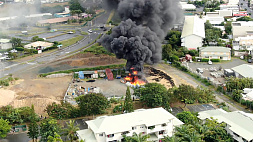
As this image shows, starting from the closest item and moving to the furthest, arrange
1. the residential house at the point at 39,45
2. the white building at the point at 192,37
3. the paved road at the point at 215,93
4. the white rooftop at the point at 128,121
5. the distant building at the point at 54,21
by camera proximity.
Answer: the white rooftop at the point at 128,121, the paved road at the point at 215,93, the white building at the point at 192,37, the residential house at the point at 39,45, the distant building at the point at 54,21

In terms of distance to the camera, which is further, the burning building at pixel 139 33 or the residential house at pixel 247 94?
the burning building at pixel 139 33

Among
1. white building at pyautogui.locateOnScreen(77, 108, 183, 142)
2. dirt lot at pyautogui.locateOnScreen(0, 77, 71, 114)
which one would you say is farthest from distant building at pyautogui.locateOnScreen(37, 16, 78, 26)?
white building at pyautogui.locateOnScreen(77, 108, 183, 142)

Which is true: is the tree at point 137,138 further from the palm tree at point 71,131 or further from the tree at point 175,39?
the tree at point 175,39

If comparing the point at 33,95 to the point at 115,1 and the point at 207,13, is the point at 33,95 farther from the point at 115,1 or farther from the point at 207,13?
the point at 207,13

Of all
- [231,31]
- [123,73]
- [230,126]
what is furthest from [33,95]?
[231,31]

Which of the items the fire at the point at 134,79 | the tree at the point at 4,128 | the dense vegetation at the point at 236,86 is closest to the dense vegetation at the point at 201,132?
the dense vegetation at the point at 236,86

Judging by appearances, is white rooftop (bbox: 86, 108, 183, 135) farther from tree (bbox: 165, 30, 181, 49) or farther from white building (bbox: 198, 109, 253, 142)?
tree (bbox: 165, 30, 181, 49)
